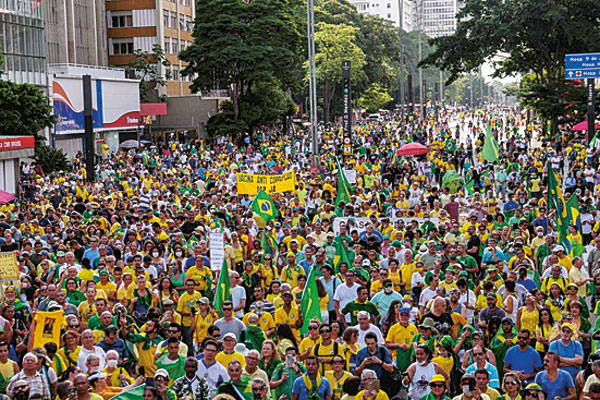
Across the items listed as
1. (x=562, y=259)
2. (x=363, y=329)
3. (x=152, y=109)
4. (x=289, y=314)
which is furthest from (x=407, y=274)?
(x=152, y=109)

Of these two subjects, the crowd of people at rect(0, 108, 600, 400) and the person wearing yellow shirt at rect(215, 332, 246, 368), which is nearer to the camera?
the crowd of people at rect(0, 108, 600, 400)

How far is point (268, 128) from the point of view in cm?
6775

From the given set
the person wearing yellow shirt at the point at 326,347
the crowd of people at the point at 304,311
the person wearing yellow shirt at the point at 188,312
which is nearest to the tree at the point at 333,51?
the crowd of people at the point at 304,311

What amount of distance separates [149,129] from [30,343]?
57524 mm

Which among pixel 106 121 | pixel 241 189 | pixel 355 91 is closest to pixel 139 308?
pixel 241 189

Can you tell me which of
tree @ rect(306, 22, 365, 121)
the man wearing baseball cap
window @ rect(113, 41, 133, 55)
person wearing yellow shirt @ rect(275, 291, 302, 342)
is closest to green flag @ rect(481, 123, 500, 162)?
person wearing yellow shirt @ rect(275, 291, 302, 342)

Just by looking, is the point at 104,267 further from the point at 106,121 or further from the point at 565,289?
the point at 106,121

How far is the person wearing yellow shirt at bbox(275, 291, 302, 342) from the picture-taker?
1163 centimetres

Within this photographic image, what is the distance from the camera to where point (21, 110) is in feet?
131

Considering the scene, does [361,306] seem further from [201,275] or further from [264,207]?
[264,207]

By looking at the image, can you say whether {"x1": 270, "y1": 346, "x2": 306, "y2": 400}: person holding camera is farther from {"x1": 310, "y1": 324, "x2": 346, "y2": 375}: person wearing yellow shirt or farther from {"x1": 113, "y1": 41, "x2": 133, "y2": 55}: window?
{"x1": 113, "y1": 41, "x2": 133, "y2": 55}: window

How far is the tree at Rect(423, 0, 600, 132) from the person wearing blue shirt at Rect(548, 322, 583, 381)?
39260 millimetres

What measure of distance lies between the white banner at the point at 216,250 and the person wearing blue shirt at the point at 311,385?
5.20m

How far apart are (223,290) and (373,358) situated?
10.7 feet
